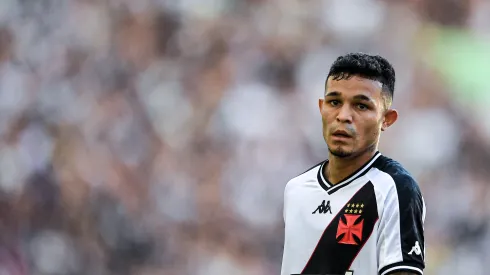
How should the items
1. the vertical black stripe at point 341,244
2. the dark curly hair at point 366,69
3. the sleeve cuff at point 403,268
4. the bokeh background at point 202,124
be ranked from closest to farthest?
the sleeve cuff at point 403,268
the vertical black stripe at point 341,244
the dark curly hair at point 366,69
the bokeh background at point 202,124

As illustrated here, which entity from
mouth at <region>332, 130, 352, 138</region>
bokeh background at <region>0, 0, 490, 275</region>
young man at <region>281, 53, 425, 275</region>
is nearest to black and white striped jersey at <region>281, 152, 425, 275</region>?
young man at <region>281, 53, 425, 275</region>

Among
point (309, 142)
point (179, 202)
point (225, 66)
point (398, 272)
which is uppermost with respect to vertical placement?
point (225, 66)

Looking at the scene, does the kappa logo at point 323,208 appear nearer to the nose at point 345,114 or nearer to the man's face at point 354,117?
the man's face at point 354,117

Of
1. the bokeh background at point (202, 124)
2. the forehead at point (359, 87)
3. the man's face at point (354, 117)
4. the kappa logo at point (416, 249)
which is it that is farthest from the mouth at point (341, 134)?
the bokeh background at point (202, 124)

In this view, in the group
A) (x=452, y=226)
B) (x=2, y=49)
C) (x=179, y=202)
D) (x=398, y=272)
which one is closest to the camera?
(x=398, y=272)

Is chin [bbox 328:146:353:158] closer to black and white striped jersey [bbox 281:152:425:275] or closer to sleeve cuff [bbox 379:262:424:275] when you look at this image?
black and white striped jersey [bbox 281:152:425:275]

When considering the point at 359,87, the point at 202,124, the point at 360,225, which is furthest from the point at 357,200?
the point at 202,124

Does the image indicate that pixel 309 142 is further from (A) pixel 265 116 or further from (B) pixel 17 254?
(B) pixel 17 254

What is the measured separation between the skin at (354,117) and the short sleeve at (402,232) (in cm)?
16

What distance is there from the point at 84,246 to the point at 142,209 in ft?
1.41

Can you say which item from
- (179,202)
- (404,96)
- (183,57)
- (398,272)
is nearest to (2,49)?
(183,57)

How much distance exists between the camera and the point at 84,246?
4859 mm

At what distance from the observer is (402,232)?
206cm

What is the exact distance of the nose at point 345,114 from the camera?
219 cm
